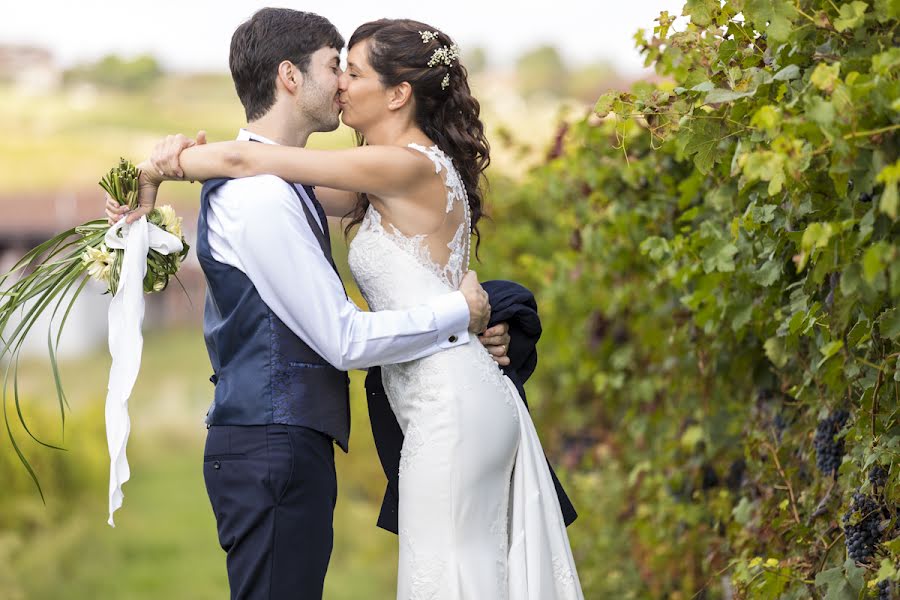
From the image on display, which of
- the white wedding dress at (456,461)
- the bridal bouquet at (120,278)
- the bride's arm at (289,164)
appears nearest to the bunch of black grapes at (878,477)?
the white wedding dress at (456,461)

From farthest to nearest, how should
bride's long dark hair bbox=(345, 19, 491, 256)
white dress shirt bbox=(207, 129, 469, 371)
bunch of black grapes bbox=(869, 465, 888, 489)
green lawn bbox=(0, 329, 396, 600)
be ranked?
green lawn bbox=(0, 329, 396, 600) < bride's long dark hair bbox=(345, 19, 491, 256) < white dress shirt bbox=(207, 129, 469, 371) < bunch of black grapes bbox=(869, 465, 888, 489)

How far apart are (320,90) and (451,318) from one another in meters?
0.66

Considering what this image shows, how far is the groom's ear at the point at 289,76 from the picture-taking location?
111 inches

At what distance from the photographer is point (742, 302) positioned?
130 inches

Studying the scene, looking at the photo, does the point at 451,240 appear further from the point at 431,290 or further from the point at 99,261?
the point at 99,261

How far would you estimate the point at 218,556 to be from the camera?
9172 mm

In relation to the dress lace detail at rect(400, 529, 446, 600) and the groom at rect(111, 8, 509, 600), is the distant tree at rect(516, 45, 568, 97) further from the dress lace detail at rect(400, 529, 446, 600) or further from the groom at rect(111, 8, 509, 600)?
the dress lace detail at rect(400, 529, 446, 600)

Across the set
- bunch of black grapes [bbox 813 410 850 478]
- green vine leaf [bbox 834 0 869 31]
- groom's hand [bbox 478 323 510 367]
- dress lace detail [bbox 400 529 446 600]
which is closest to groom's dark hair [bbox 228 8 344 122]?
groom's hand [bbox 478 323 510 367]

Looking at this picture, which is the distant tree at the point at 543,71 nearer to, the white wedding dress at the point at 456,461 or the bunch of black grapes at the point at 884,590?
the white wedding dress at the point at 456,461

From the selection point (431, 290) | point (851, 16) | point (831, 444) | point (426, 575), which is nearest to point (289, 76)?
point (431, 290)

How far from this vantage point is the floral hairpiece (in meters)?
2.94

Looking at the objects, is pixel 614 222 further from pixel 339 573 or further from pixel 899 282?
pixel 339 573

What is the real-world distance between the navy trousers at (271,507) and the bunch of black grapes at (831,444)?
1259 millimetres

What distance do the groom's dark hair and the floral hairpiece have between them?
0.83 ft
